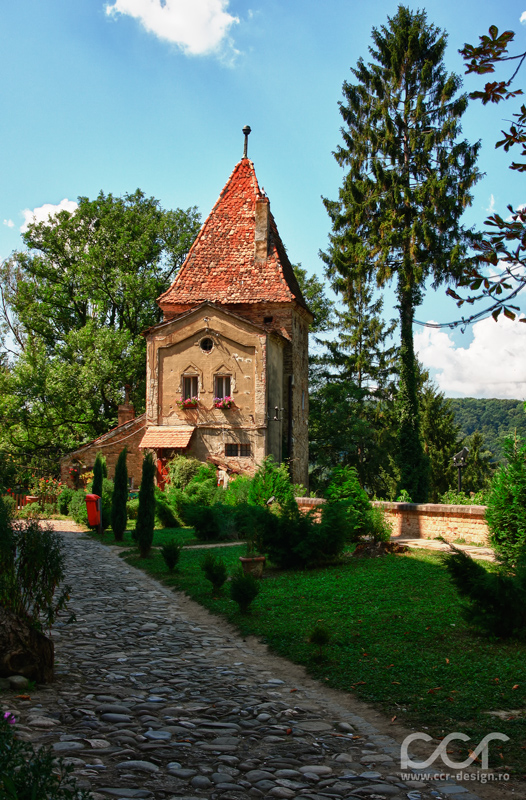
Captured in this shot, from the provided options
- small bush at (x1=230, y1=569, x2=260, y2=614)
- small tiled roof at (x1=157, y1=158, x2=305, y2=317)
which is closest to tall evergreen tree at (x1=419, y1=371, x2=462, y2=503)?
small tiled roof at (x1=157, y1=158, x2=305, y2=317)

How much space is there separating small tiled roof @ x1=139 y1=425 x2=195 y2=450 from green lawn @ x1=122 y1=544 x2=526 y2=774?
14741mm

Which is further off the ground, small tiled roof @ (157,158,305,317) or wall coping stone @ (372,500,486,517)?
small tiled roof @ (157,158,305,317)

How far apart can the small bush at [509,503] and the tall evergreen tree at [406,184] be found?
16.5 metres

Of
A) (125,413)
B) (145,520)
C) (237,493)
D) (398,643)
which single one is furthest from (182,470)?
(398,643)

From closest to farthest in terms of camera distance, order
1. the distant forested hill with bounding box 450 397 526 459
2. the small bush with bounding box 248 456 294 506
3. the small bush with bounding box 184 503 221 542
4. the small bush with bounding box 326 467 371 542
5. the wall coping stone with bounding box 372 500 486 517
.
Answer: the small bush with bounding box 326 467 371 542 → the wall coping stone with bounding box 372 500 486 517 → the small bush with bounding box 184 503 221 542 → the small bush with bounding box 248 456 294 506 → the distant forested hill with bounding box 450 397 526 459

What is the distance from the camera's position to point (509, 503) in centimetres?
1170

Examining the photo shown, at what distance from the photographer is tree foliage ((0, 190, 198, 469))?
1387 inches

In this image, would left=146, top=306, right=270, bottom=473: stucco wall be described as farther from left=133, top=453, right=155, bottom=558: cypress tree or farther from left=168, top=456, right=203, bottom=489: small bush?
left=133, top=453, right=155, bottom=558: cypress tree

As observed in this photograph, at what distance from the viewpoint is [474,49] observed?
153 inches

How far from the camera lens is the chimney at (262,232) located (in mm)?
30375

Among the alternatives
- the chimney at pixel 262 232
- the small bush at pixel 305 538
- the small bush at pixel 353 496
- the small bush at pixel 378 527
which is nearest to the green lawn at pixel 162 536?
the small bush at pixel 353 496

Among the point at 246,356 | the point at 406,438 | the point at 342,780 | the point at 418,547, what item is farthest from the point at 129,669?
the point at 406,438

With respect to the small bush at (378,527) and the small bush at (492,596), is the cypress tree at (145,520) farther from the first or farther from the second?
the small bush at (492,596)

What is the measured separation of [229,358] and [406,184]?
11.3 meters
